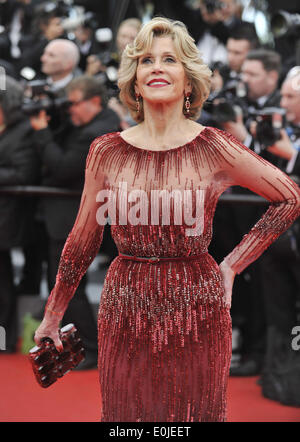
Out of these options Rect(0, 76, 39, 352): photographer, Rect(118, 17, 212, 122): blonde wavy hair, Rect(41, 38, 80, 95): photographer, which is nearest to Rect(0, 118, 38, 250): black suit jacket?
Rect(0, 76, 39, 352): photographer

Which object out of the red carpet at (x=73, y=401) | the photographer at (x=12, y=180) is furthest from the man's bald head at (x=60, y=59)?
the red carpet at (x=73, y=401)

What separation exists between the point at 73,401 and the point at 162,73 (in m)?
2.30

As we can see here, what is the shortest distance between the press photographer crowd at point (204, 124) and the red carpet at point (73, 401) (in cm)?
10

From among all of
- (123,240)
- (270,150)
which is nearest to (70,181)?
(270,150)

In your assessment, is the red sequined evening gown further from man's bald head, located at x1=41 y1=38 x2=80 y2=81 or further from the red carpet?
man's bald head, located at x1=41 y1=38 x2=80 y2=81

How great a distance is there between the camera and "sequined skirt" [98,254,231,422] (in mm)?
2236

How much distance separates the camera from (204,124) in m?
4.14

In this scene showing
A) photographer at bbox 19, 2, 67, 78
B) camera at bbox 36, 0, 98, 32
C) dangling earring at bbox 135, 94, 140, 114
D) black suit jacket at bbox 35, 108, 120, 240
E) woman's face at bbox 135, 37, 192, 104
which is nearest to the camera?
woman's face at bbox 135, 37, 192, 104

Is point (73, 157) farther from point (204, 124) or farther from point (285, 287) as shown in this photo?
point (285, 287)

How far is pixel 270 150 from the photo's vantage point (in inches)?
162

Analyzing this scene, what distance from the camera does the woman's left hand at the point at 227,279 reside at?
2305 millimetres

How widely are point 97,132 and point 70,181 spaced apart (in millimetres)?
331

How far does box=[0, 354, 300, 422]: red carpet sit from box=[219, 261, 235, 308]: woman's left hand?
156 cm

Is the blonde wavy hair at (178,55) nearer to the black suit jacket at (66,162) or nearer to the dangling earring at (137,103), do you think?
the dangling earring at (137,103)
